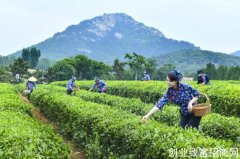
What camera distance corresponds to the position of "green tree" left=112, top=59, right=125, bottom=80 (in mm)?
101537

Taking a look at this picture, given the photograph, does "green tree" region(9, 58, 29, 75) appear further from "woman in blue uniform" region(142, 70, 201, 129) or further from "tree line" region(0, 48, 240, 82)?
"woman in blue uniform" region(142, 70, 201, 129)

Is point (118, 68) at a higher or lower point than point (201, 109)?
higher

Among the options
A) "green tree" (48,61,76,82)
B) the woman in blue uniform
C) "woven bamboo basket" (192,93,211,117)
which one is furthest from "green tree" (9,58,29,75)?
"woven bamboo basket" (192,93,211,117)

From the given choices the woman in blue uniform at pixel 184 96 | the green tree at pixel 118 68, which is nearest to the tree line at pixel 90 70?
the green tree at pixel 118 68

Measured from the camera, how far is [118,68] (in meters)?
103

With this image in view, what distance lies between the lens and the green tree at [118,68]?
333 ft

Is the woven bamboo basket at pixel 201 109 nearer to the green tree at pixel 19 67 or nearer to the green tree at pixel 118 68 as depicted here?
the green tree at pixel 19 67

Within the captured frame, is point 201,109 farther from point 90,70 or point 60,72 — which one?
point 90,70

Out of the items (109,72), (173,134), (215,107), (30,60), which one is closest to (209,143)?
(173,134)

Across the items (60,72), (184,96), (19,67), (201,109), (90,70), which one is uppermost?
(19,67)

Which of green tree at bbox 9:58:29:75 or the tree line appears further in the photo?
the tree line

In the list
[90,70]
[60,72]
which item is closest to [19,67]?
[60,72]

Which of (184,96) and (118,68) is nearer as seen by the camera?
(184,96)

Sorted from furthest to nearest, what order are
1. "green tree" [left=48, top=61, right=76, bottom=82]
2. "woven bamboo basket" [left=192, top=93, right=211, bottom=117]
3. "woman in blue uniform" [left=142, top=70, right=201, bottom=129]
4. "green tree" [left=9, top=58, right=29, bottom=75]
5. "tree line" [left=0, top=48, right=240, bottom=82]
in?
"green tree" [left=48, top=61, right=76, bottom=82]
"tree line" [left=0, top=48, right=240, bottom=82]
"green tree" [left=9, top=58, right=29, bottom=75]
"woman in blue uniform" [left=142, top=70, right=201, bottom=129]
"woven bamboo basket" [left=192, top=93, right=211, bottom=117]
